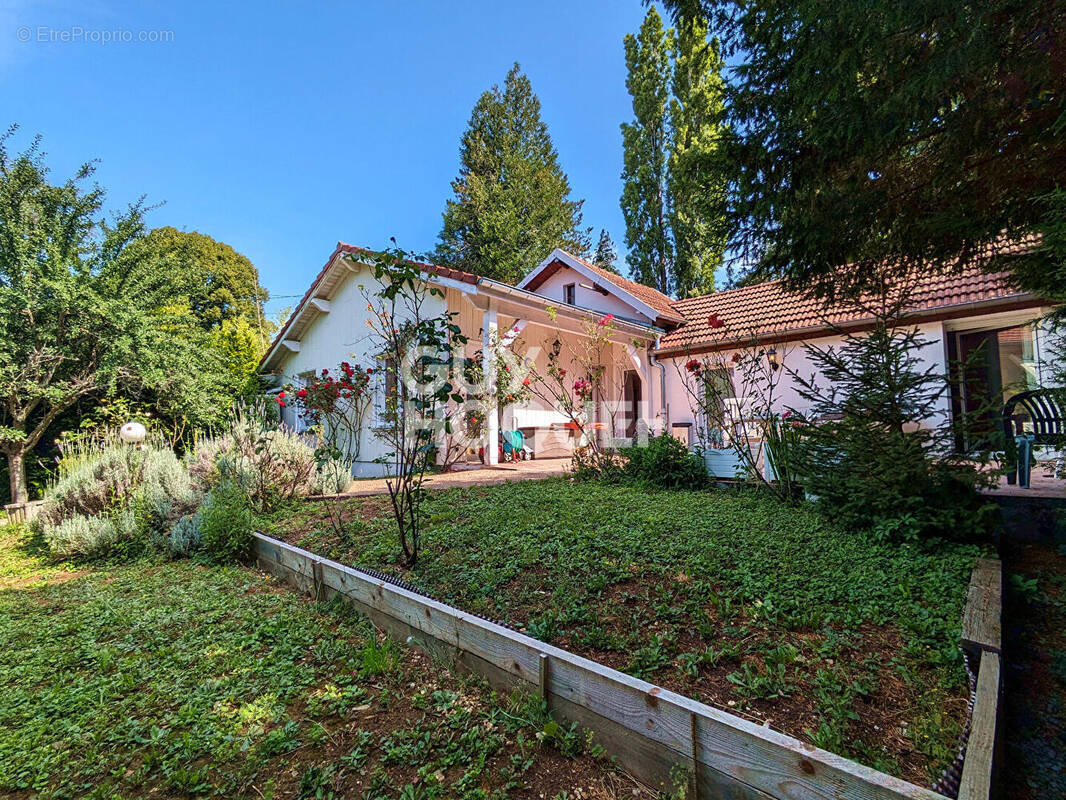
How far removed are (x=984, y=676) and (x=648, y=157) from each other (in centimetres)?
2119

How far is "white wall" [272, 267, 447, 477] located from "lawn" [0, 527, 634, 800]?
6466mm

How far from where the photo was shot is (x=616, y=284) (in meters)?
11.8

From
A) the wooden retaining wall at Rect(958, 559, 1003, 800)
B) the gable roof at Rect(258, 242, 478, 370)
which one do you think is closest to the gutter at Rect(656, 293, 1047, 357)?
the wooden retaining wall at Rect(958, 559, 1003, 800)

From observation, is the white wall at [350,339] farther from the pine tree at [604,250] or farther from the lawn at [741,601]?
the pine tree at [604,250]

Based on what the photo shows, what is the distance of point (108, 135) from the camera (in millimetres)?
8211

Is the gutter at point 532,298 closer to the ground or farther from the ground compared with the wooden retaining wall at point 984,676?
farther from the ground

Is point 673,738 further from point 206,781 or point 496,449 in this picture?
point 496,449

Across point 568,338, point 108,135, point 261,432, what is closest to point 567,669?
point 261,432

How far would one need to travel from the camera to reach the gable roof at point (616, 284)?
11141 millimetres

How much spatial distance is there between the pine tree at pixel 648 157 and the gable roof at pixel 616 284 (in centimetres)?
634

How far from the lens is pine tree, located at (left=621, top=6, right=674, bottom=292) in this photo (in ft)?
62.3

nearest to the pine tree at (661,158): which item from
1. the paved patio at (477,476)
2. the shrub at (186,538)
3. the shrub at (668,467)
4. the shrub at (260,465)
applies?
the paved patio at (477,476)

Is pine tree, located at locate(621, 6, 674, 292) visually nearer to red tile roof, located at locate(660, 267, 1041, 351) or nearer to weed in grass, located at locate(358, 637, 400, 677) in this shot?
red tile roof, located at locate(660, 267, 1041, 351)

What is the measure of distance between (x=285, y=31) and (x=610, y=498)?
9.20 m
